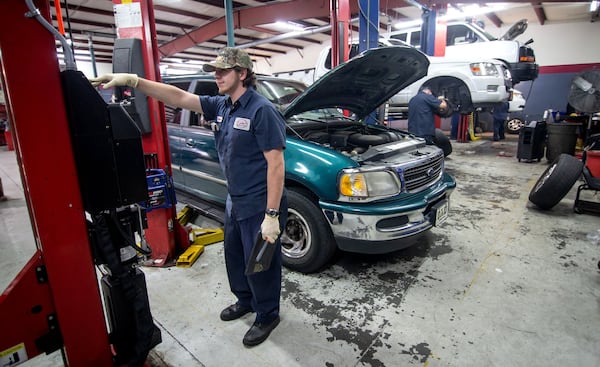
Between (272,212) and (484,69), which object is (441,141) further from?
(272,212)

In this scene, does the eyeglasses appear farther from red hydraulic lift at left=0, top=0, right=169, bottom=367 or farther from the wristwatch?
the wristwatch

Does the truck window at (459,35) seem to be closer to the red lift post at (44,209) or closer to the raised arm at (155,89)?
the raised arm at (155,89)

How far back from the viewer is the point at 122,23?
2.43m

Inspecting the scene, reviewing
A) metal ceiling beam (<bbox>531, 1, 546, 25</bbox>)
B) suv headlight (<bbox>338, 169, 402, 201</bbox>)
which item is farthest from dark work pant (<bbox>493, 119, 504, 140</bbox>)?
suv headlight (<bbox>338, 169, 402, 201</bbox>)

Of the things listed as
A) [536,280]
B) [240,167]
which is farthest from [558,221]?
[240,167]

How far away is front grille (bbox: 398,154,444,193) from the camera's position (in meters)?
2.40

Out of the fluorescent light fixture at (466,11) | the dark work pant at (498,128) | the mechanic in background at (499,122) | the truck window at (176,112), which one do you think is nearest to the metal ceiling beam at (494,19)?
the fluorescent light fixture at (466,11)

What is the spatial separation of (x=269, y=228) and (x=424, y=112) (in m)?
4.52

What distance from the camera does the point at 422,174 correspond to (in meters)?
2.57

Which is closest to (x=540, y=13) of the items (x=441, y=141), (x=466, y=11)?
(x=466, y=11)

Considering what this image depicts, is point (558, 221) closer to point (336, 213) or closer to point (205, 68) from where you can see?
point (336, 213)

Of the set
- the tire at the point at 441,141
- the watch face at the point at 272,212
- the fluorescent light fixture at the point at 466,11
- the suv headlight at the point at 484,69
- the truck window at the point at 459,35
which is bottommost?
the tire at the point at 441,141

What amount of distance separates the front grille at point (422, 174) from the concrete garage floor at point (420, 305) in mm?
705

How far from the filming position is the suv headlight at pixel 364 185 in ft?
7.38
